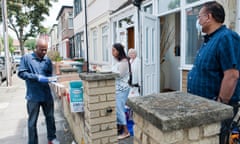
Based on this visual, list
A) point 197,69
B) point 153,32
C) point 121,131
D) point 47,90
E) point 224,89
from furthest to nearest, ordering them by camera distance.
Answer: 1. point 153,32
2. point 121,131
3. point 47,90
4. point 197,69
5. point 224,89

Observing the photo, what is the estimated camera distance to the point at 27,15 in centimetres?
2080

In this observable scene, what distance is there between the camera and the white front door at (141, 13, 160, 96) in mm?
5113

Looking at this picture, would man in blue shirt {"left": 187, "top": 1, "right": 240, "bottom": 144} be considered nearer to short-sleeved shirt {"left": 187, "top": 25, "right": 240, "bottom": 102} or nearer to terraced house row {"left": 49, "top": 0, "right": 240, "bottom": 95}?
short-sleeved shirt {"left": 187, "top": 25, "right": 240, "bottom": 102}

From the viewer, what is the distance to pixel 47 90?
133 inches

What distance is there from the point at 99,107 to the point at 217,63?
1.49 m

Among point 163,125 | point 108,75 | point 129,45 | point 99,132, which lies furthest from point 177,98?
point 129,45

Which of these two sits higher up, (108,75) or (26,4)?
(26,4)

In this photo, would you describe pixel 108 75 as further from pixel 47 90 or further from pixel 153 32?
pixel 153 32

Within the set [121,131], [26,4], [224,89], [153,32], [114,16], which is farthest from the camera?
[26,4]

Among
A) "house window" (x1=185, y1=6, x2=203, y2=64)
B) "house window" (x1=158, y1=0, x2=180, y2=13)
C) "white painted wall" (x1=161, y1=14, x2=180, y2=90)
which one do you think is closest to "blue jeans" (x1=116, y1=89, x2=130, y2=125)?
"house window" (x1=185, y1=6, x2=203, y2=64)

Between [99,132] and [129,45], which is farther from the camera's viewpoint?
[129,45]

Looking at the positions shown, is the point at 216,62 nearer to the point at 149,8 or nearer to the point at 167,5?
the point at 167,5

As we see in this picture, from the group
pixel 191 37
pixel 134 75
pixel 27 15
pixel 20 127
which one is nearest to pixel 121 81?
pixel 134 75

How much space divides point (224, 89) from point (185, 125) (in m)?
0.79
